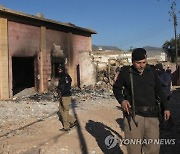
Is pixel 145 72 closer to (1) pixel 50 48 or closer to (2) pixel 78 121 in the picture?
(2) pixel 78 121

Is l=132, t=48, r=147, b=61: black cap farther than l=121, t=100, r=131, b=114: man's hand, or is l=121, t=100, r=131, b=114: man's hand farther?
l=132, t=48, r=147, b=61: black cap

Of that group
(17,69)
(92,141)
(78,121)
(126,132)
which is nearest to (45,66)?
(17,69)

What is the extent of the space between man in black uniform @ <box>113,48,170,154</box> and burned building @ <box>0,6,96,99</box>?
1338cm

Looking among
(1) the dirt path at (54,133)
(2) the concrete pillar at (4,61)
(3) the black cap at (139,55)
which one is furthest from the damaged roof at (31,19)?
(3) the black cap at (139,55)

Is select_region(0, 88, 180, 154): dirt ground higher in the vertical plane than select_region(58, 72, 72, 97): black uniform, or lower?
lower

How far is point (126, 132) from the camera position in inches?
198

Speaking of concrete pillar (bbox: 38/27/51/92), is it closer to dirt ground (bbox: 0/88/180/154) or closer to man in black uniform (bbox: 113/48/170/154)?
dirt ground (bbox: 0/88/180/154)

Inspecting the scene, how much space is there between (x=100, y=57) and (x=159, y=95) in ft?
63.3

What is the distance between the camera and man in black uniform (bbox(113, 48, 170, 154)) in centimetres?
493

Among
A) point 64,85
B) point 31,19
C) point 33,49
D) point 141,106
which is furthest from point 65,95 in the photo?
point 31,19

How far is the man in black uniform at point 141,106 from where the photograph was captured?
4.93 m

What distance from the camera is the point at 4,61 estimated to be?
57.8 feet

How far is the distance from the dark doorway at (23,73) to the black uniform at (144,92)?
17388 mm

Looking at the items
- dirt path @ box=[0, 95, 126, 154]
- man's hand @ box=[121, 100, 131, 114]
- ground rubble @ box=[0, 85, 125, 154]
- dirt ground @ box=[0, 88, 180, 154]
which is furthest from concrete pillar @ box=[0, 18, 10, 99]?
man's hand @ box=[121, 100, 131, 114]
